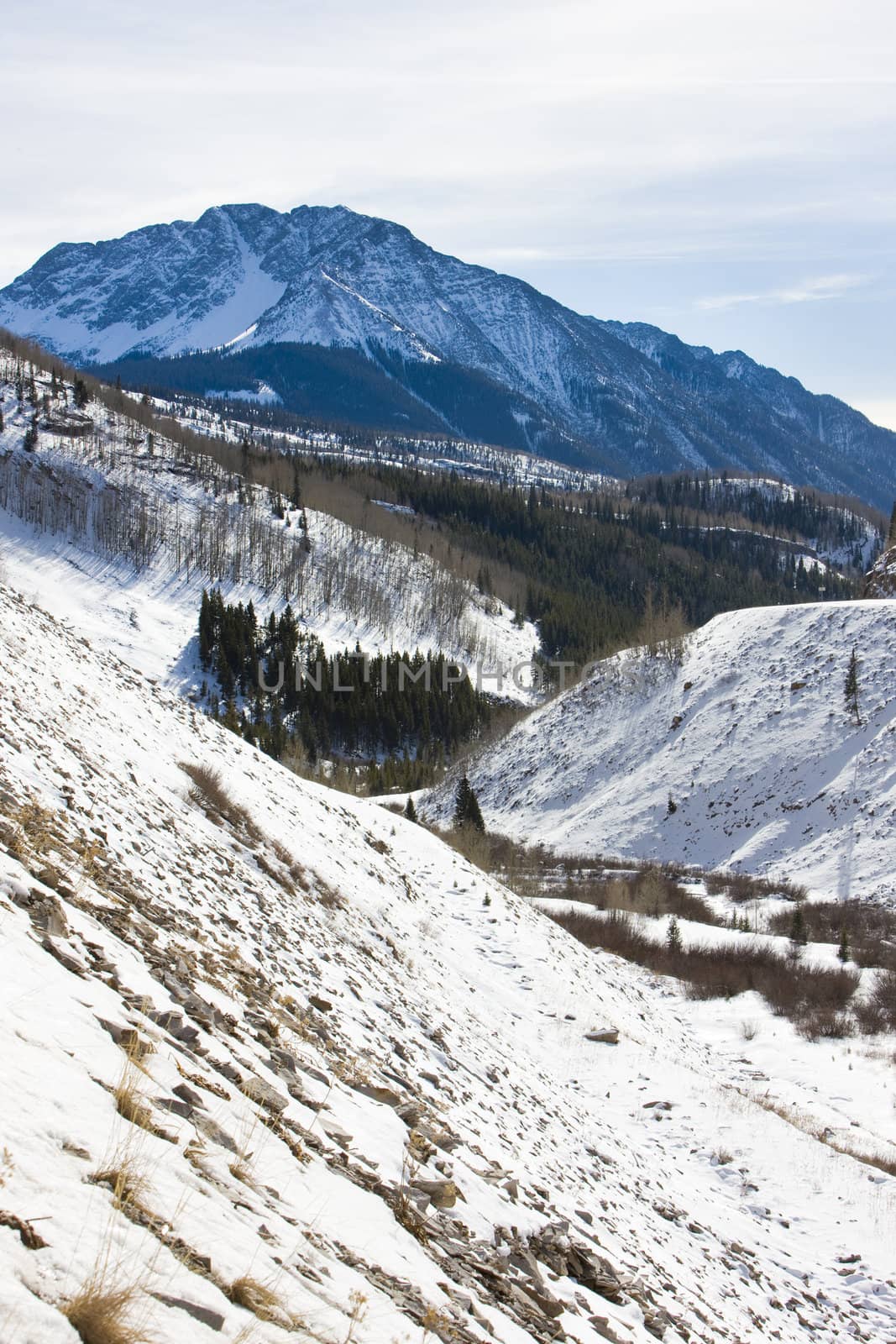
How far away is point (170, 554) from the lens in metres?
135

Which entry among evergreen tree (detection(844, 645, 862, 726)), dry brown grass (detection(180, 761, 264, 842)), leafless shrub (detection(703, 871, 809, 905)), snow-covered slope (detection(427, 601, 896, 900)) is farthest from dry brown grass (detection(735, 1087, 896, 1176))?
evergreen tree (detection(844, 645, 862, 726))

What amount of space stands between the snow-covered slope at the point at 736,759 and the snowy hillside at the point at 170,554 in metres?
57.4

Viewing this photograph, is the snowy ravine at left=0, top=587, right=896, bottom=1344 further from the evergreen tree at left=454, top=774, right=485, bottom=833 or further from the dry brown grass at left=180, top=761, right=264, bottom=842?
the evergreen tree at left=454, top=774, right=485, bottom=833

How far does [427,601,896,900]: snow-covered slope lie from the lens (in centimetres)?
5122

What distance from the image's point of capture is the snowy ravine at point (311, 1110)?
14.8 ft

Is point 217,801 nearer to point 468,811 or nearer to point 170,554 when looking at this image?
point 468,811

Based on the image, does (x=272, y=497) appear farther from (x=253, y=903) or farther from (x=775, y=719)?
(x=253, y=903)

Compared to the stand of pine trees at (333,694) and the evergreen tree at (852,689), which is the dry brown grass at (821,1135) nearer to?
the evergreen tree at (852,689)

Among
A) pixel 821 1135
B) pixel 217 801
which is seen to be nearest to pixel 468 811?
pixel 821 1135

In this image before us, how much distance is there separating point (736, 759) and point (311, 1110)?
5550cm

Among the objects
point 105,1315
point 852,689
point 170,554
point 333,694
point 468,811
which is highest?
point 170,554

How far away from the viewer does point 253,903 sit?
1343 cm

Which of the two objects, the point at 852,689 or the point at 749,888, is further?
the point at 852,689

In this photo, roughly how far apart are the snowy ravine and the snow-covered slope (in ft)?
105
